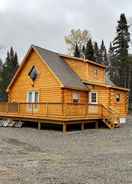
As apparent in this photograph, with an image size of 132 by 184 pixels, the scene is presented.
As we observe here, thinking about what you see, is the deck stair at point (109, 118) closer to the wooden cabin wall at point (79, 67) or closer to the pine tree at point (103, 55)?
the wooden cabin wall at point (79, 67)

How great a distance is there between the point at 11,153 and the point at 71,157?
2.51m

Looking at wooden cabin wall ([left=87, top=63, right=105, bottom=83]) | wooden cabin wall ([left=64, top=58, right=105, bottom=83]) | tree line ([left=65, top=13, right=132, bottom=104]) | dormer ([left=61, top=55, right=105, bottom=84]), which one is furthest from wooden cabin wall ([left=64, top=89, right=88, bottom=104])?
tree line ([left=65, top=13, right=132, bottom=104])

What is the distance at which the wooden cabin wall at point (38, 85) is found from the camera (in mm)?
26406

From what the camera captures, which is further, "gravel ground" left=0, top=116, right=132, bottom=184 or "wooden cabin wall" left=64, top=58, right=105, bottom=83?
"wooden cabin wall" left=64, top=58, right=105, bottom=83

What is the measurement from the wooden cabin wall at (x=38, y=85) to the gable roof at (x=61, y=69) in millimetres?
476

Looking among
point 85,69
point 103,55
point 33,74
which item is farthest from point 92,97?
point 103,55

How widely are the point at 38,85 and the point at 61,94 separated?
121 inches

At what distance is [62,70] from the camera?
28031 mm

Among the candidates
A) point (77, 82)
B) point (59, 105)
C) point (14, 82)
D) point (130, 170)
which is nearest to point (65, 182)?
point (130, 170)

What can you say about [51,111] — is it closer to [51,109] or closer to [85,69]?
[51,109]

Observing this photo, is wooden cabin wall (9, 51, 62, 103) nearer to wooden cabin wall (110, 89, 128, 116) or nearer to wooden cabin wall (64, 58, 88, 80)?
wooden cabin wall (64, 58, 88, 80)

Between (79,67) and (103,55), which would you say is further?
(103,55)

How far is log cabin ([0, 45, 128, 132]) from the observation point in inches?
955

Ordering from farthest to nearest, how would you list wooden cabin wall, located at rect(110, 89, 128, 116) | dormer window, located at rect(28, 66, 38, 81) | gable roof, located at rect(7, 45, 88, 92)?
wooden cabin wall, located at rect(110, 89, 128, 116) < dormer window, located at rect(28, 66, 38, 81) < gable roof, located at rect(7, 45, 88, 92)
